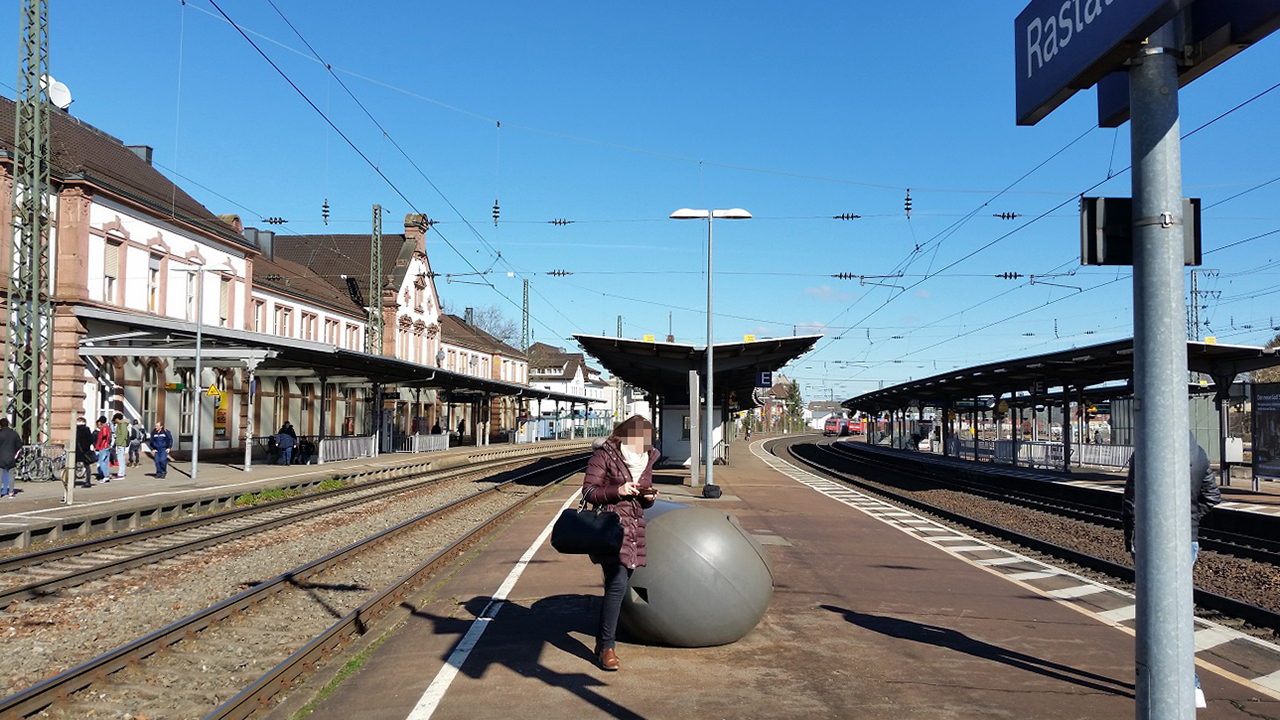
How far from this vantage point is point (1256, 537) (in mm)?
16422

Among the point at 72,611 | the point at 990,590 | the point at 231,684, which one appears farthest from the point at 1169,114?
the point at 72,611

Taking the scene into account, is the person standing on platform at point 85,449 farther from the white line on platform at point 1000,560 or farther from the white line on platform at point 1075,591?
the white line on platform at point 1075,591

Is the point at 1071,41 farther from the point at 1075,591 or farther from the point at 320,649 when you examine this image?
the point at 1075,591

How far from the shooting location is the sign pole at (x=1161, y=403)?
3436 mm

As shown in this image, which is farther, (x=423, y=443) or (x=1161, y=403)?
(x=423, y=443)

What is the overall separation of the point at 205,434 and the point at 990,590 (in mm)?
31737

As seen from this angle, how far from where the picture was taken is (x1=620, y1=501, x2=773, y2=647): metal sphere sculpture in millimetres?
6871

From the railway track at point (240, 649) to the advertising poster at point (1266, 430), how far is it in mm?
20506

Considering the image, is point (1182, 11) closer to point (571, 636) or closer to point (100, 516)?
point (571, 636)

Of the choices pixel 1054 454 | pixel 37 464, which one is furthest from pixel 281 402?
pixel 1054 454

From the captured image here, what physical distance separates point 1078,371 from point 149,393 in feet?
96.2

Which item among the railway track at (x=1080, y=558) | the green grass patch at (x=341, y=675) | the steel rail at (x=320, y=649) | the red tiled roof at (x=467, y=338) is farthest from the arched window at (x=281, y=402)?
the green grass patch at (x=341, y=675)

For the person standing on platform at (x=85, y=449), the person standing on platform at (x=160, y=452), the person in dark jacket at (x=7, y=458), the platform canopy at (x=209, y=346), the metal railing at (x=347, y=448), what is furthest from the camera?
the metal railing at (x=347, y=448)

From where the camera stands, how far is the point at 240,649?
318 inches
